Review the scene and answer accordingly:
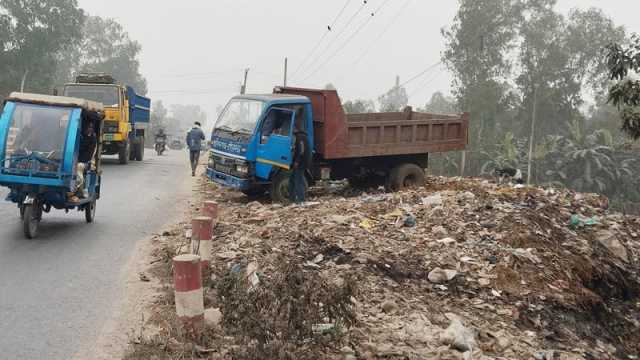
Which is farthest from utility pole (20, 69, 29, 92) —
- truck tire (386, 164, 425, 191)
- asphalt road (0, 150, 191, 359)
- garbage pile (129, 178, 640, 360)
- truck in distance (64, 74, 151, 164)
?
garbage pile (129, 178, 640, 360)

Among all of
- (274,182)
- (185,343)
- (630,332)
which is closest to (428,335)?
(185,343)

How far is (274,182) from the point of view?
1277 cm

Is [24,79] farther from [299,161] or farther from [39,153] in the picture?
[39,153]

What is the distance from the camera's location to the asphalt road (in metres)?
5.33

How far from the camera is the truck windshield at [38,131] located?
9.08 m

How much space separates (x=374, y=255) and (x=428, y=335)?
2.20m

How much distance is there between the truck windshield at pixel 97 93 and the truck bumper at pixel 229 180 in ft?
25.8

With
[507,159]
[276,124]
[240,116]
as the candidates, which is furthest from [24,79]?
[276,124]

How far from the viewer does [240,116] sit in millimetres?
13109

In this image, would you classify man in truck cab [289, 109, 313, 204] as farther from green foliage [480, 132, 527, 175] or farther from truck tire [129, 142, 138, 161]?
green foliage [480, 132, 527, 175]

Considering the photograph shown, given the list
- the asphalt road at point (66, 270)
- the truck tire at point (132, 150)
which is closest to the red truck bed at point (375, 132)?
the asphalt road at point (66, 270)

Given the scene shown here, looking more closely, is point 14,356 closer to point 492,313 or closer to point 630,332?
point 492,313

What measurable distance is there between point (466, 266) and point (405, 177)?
286 inches

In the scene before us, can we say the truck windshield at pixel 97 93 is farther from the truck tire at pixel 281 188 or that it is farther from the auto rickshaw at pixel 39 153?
the auto rickshaw at pixel 39 153
